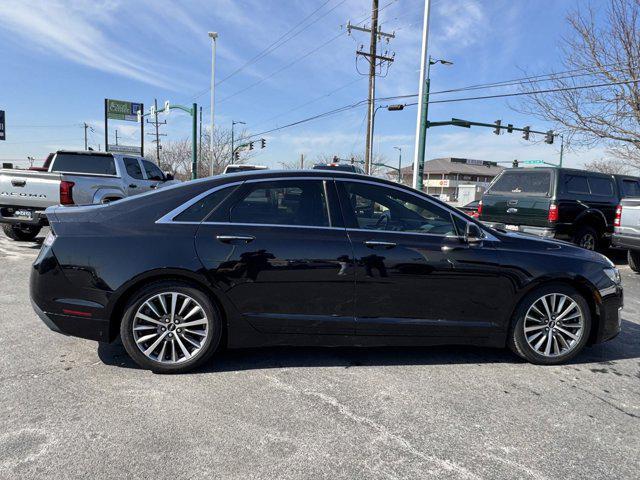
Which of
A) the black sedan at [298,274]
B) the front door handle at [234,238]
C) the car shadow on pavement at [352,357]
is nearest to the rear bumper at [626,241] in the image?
the car shadow on pavement at [352,357]

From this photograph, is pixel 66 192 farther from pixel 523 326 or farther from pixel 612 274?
pixel 612 274

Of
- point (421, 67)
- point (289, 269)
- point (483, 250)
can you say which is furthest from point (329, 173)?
point (421, 67)

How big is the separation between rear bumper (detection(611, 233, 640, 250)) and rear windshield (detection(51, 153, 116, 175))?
1034 centimetres

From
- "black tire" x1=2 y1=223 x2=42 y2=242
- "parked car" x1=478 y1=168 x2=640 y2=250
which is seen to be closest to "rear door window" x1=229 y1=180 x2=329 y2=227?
"parked car" x1=478 y1=168 x2=640 y2=250

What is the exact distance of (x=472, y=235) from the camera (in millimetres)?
3814

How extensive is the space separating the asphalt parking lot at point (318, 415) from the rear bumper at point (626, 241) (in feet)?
15.6

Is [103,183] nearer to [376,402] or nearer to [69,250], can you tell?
[69,250]

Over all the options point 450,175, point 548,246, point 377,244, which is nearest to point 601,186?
point 548,246

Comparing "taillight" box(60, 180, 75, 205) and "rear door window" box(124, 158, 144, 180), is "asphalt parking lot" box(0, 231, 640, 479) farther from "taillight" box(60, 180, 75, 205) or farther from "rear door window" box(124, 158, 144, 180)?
"rear door window" box(124, 158, 144, 180)

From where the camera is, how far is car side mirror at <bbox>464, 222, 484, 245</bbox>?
3801 mm

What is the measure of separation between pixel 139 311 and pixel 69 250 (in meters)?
0.69

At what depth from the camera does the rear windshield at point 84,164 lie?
396 inches

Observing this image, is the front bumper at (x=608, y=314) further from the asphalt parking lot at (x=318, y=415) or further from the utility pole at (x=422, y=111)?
the utility pole at (x=422, y=111)

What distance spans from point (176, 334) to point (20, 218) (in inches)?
263
